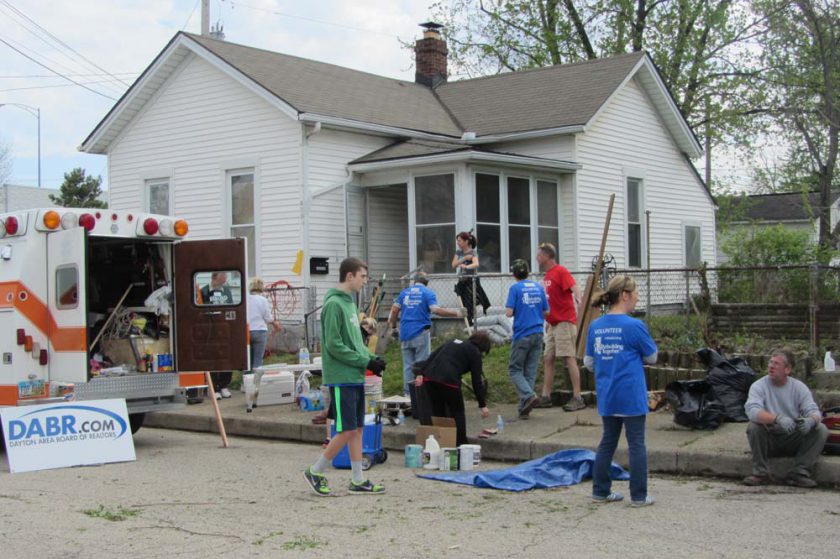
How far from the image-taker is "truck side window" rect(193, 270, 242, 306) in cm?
1159

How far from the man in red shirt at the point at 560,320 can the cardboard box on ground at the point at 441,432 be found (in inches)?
90.6

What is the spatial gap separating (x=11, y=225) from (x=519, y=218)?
1028 centimetres

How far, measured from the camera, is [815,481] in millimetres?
8234

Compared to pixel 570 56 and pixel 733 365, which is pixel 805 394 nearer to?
pixel 733 365

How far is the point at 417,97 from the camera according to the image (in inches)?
912

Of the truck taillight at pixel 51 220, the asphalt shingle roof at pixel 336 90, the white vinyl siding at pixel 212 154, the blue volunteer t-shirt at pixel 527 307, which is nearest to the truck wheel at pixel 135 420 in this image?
the truck taillight at pixel 51 220

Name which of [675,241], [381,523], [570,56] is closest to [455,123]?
[675,241]

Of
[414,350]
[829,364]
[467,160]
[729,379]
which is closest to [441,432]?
[414,350]

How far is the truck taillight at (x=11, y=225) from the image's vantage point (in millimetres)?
10695

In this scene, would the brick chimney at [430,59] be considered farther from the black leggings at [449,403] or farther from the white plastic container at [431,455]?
the white plastic container at [431,455]

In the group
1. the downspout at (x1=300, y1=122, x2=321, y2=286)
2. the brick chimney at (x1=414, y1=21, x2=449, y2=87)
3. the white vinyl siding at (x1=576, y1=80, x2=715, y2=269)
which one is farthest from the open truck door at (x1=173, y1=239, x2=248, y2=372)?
the brick chimney at (x1=414, y1=21, x2=449, y2=87)

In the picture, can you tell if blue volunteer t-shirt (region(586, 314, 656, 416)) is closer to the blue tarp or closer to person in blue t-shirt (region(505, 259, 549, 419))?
the blue tarp

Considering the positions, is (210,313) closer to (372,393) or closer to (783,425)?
(372,393)

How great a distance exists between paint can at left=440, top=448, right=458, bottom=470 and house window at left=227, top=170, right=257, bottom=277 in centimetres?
1077
